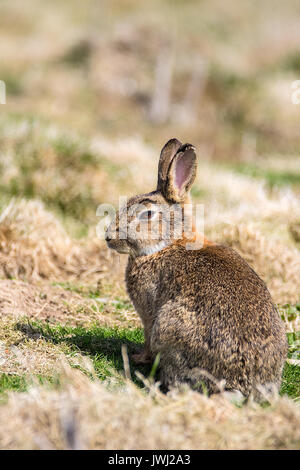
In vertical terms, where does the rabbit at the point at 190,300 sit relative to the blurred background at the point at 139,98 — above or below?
below

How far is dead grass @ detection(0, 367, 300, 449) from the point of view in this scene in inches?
122

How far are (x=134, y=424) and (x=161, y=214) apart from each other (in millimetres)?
1846

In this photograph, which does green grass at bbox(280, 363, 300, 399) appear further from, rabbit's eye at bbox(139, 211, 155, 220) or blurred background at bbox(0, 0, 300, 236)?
blurred background at bbox(0, 0, 300, 236)

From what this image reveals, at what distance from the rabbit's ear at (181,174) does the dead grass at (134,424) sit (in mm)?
1719

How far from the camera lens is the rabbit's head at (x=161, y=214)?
452 centimetres

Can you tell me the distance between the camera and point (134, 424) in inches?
125

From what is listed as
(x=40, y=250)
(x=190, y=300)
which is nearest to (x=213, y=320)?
(x=190, y=300)

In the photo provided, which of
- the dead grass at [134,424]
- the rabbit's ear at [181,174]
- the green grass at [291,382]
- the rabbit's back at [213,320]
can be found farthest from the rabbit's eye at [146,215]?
the green grass at [291,382]

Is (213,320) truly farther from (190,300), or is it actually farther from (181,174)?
(181,174)

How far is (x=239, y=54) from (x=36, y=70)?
26.4 feet

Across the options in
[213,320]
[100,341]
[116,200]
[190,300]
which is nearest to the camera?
[213,320]

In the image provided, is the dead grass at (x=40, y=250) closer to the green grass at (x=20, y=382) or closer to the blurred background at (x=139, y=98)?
the blurred background at (x=139, y=98)

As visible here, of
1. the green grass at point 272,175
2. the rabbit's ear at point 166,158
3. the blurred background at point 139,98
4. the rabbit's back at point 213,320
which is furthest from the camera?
the green grass at point 272,175

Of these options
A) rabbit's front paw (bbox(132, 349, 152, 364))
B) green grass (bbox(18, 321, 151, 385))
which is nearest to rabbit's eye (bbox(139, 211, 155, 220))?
rabbit's front paw (bbox(132, 349, 152, 364))
